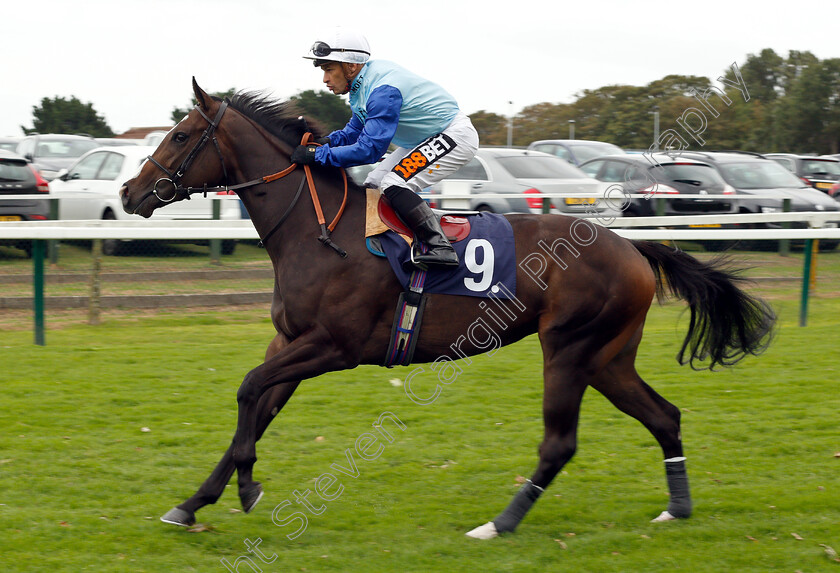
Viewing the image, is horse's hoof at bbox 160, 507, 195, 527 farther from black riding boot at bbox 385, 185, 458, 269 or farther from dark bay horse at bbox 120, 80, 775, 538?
black riding boot at bbox 385, 185, 458, 269

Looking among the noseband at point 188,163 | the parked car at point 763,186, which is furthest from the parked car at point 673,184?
the noseband at point 188,163

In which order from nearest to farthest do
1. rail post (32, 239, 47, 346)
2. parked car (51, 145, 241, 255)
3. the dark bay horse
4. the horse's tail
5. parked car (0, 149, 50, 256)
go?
the dark bay horse → the horse's tail → rail post (32, 239, 47, 346) → parked car (0, 149, 50, 256) → parked car (51, 145, 241, 255)

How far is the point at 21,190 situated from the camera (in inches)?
491

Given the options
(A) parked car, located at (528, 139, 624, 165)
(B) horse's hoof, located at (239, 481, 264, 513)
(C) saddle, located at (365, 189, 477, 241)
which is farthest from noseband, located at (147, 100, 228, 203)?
(A) parked car, located at (528, 139, 624, 165)

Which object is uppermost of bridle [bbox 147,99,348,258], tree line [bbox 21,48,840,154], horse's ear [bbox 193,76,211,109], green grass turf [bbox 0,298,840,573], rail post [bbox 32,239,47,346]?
tree line [bbox 21,48,840,154]

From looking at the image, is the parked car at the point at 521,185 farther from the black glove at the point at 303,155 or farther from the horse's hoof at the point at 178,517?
the horse's hoof at the point at 178,517

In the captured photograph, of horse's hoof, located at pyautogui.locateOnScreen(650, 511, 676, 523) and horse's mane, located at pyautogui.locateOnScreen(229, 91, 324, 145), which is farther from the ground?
horse's mane, located at pyautogui.locateOnScreen(229, 91, 324, 145)

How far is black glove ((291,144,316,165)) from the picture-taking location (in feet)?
15.2

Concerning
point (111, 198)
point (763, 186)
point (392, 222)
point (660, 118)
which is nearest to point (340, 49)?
point (392, 222)

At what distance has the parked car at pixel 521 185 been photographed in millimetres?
12370

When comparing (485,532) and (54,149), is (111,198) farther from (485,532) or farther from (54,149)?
(485,532)

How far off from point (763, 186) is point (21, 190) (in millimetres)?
11747

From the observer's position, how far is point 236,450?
430 centimetres

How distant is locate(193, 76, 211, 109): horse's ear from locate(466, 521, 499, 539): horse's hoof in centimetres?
250
